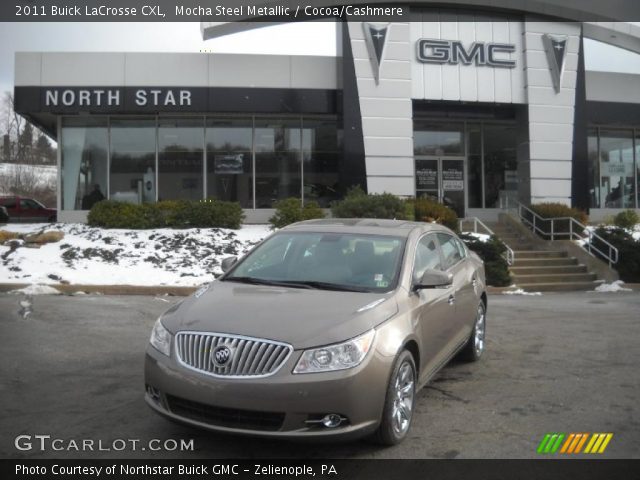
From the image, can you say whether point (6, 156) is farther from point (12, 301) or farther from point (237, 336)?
point (237, 336)

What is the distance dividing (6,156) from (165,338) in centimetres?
7094

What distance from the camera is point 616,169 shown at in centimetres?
2214

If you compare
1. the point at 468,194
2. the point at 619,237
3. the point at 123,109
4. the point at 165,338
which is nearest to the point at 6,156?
the point at 123,109

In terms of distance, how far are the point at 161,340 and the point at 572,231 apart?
1487 cm

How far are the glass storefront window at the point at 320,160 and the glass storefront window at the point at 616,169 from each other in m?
10.5

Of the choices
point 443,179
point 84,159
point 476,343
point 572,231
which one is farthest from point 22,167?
point 476,343

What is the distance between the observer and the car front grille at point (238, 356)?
3527 millimetres

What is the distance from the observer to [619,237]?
14766mm

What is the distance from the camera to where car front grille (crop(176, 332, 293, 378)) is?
3.53 metres

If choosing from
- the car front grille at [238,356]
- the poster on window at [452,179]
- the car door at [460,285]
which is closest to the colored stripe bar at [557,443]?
the car door at [460,285]

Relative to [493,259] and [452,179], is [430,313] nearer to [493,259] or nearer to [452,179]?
[493,259]

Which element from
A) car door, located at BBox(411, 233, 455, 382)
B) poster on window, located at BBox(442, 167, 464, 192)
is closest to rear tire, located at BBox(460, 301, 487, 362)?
car door, located at BBox(411, 233, 455, 382)

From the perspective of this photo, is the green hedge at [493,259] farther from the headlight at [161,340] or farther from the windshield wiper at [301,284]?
the headlight at [161,340]

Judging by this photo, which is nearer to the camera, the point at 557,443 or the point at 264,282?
the point at 557,443
